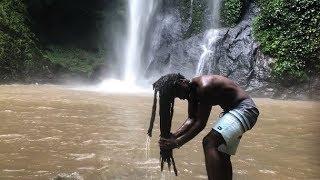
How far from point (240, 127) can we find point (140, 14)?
1792cm

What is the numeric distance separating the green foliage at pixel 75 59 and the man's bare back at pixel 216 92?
52.2ft

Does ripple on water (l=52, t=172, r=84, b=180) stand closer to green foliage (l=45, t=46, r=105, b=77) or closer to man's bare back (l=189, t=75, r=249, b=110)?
man's bare back (l=189, t=75, r=249, b=110)

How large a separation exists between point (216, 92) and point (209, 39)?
1499cm

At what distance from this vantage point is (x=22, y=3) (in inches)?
750

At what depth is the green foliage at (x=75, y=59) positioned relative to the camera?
19.3 meters

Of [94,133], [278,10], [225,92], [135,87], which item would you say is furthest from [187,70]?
[225,92]

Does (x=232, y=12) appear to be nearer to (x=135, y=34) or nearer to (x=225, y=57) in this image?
(x=225, y=57)

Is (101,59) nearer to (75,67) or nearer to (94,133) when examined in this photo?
(75,67)

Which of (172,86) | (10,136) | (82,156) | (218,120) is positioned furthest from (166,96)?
(10,136)

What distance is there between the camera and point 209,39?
18594 mm

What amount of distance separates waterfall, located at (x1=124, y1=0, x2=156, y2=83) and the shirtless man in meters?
16.6

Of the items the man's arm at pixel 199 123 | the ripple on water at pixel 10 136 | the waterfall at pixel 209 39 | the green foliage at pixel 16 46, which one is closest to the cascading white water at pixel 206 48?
the waterfall at pixel 209 39

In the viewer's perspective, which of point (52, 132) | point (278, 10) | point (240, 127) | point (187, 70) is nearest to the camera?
point (240, 127)

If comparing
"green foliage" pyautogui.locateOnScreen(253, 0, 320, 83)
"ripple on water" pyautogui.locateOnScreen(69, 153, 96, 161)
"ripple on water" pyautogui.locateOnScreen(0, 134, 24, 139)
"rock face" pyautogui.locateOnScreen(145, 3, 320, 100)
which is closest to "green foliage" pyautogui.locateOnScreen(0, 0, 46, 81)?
"rock face" pyautogui.locateOnScreen(145, 3, 320, 100)
